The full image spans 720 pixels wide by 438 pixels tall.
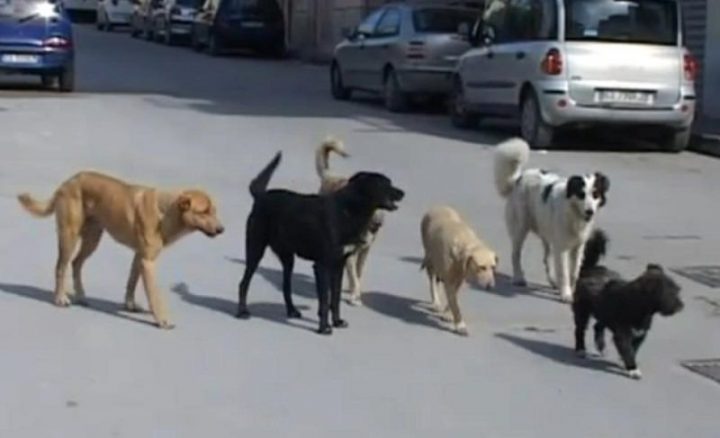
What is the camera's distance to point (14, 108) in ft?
72.2

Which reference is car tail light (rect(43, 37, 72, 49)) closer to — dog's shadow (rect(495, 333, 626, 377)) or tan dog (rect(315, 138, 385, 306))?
tan dog (rect(315, 138, 385, 306))

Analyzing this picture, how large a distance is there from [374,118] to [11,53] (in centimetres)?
578

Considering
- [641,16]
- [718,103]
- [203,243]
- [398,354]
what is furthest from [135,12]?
[398,354]

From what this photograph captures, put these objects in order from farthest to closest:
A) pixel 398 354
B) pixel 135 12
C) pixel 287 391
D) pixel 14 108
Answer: pixel 135 12 < pixel 14 108 < pixel 398 354 < pixel 287 391

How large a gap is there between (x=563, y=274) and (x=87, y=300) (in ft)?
9.53

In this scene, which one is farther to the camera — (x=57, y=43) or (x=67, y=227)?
(x=57, y=43)

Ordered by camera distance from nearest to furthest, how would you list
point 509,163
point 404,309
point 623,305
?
point 623,305 < point 404,309 < point 509,163

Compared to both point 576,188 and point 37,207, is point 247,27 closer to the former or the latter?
point 576,188

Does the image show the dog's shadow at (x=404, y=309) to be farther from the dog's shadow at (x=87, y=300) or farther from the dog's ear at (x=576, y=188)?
the dog's shadow at (x=87, y=300)

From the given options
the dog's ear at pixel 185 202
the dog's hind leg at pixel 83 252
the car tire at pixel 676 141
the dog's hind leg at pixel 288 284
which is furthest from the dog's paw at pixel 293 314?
the car tire at pixel 676 141

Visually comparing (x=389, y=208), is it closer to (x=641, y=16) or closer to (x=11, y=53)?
(x=641, y=16)

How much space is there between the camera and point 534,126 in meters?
18.7

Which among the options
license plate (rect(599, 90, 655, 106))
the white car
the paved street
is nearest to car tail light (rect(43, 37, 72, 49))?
the paved street

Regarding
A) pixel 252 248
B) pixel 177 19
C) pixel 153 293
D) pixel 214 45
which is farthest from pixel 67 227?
pixel 177 19
